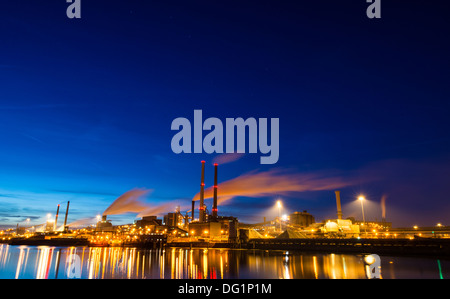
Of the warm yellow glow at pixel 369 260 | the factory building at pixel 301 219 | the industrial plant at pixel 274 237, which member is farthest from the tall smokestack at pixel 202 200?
the warm yellow glow at pixel 369 260

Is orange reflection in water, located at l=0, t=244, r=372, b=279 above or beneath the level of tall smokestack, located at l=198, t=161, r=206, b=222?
beneath

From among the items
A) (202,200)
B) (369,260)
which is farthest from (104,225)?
(369,260)

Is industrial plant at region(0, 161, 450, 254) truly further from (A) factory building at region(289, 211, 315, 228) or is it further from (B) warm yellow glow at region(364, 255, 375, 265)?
(B) warm yellow glow at region(364, 255, 375, 265)

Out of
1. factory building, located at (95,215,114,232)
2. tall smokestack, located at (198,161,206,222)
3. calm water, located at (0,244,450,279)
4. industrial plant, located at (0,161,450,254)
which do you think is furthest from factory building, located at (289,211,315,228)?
factory building, located at (95,215,114,232)

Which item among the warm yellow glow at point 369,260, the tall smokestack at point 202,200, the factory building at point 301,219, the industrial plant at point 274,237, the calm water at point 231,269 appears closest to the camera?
the calm water at point 231,269

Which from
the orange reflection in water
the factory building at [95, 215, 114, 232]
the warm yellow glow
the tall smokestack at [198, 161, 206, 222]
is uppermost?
the tall smokestack at [198, 161, 206, 222]

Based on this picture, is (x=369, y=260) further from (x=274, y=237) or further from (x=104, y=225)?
(x=104, y=225)

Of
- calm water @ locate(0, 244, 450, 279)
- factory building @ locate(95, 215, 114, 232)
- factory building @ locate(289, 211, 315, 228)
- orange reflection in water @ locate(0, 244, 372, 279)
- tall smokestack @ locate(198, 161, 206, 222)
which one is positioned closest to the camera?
calm water @ locate(0, 244, 450, 279)

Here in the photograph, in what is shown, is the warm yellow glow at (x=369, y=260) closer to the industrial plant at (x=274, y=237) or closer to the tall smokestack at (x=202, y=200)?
the industrial plant at (x=274, y=237)

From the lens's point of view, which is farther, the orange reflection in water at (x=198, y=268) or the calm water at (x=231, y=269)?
the orange reflection in water at (x=198, y=268)

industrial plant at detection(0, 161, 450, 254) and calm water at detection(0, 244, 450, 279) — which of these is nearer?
calm water at detection(0, 244, 450, 279)
